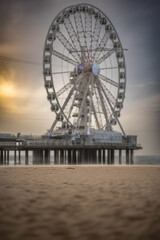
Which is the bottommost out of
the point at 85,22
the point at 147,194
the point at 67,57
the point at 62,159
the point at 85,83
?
the point at 62,159

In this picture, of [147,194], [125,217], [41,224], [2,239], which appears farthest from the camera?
[147,194]

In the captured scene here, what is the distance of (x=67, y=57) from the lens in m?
42.1

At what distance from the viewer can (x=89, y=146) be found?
128ft

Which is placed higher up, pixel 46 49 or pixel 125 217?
pixel 46 49

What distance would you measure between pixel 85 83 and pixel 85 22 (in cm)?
871

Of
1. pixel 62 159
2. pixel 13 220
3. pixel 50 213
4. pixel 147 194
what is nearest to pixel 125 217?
pixel 50 213

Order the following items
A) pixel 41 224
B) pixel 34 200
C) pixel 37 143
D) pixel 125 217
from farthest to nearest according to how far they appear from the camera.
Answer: pixel 37 143 < pixel 34 200 < pixel 125 217 < pixel 41 224

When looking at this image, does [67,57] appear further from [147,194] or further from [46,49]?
[147,194]

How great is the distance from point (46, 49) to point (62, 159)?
14663mm

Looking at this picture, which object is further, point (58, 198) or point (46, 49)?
point (46, 49)

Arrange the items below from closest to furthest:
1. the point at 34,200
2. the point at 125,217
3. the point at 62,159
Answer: the point at 125,217 → the point at 34,200 → the point at 62,159

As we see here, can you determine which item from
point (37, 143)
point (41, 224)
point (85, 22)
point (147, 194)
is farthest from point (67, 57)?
point (41, 224)

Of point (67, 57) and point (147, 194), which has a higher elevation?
point (67, 57)

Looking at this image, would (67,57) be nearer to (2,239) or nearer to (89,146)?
(89,146)
